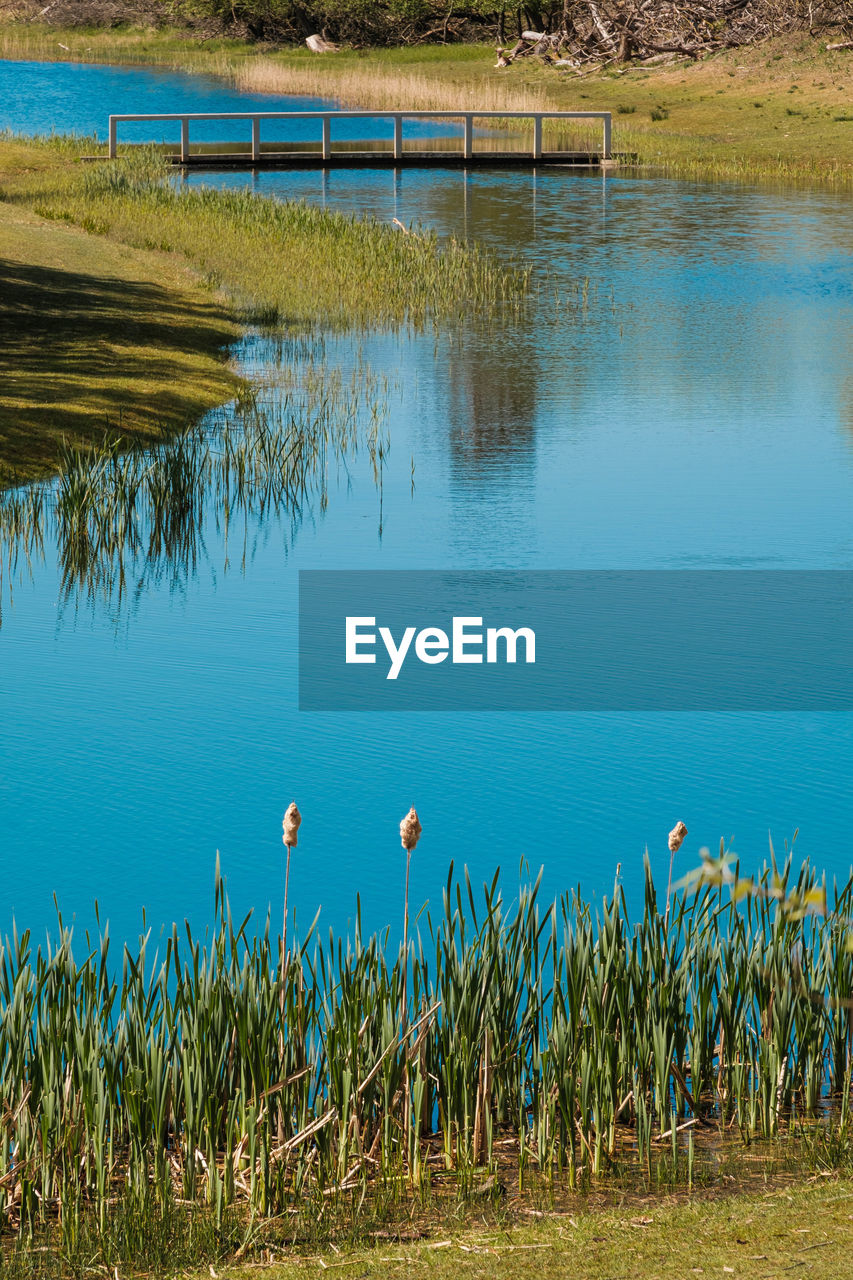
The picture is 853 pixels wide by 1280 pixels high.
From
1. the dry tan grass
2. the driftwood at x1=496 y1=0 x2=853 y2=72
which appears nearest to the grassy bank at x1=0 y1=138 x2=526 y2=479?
the dry tan grass

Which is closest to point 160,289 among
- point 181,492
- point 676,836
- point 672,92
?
point 181,492

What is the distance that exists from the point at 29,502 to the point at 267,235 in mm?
12503

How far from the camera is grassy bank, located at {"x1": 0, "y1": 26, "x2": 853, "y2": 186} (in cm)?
3500

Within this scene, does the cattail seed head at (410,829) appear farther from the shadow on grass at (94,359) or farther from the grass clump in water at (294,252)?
the grass clump in water at (294,252)

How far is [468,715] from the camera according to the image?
739 cm

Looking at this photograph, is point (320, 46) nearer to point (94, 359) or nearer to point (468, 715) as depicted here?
point (94, 359)

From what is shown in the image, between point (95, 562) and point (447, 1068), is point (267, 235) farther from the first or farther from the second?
point (447, 1068)

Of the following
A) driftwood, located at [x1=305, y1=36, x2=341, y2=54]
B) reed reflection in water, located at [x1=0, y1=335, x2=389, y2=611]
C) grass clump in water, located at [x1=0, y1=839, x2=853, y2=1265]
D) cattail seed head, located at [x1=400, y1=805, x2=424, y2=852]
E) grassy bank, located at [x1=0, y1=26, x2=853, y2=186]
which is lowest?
grass clump in water, located at [x1=0, y1=839, x2=853, y2=1265]

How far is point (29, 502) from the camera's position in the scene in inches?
397

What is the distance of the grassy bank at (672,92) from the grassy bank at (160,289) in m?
13.2

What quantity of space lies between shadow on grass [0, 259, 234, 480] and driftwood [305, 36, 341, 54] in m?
50.3

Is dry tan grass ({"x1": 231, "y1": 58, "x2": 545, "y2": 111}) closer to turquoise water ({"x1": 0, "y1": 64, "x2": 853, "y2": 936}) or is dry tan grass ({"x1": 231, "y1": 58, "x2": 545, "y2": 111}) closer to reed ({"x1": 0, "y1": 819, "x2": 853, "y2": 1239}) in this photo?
turquoise water ({"x1": 0, "y1": 64, "x2": 853, "y2": 936})

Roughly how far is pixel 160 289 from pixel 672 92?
104 ft

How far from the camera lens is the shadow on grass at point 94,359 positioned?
1200cm
